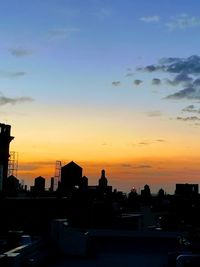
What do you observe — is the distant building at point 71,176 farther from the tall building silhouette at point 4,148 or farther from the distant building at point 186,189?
the distant building at point 186,189

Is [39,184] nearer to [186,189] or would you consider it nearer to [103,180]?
[103,180]

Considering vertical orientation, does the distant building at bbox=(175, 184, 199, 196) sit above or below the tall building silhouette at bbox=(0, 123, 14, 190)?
below

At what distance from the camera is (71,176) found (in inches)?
1736

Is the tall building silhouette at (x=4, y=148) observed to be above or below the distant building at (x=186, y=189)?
above

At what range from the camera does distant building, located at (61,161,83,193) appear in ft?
143

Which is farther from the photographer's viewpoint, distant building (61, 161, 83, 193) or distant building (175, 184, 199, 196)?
distant building (175, 184, 199, 196)

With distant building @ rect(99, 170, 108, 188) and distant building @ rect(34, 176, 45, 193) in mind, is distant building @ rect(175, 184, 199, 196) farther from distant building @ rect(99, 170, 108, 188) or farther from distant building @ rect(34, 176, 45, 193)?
distant building @ rect(34, 176, 45, 193)

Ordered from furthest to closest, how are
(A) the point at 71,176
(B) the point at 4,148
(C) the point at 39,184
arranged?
(C) the point at 39,184 < (A) the point at 71,176 < (B) the point at 4,148

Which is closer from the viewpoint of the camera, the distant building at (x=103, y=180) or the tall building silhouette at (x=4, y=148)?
the tall building silhouette at (x=4, y=148)

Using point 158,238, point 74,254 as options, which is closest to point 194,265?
point 74,254

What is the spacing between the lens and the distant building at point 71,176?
43594mm

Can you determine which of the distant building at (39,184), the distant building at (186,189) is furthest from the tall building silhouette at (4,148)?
the distant building at (186,189)

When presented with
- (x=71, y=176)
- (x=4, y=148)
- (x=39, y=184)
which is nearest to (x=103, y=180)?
(x=39, y=184)

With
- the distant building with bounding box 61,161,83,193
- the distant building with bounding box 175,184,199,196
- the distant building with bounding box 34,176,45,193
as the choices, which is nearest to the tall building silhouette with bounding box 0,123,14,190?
the distant building with bounding box 61,161,83,193
